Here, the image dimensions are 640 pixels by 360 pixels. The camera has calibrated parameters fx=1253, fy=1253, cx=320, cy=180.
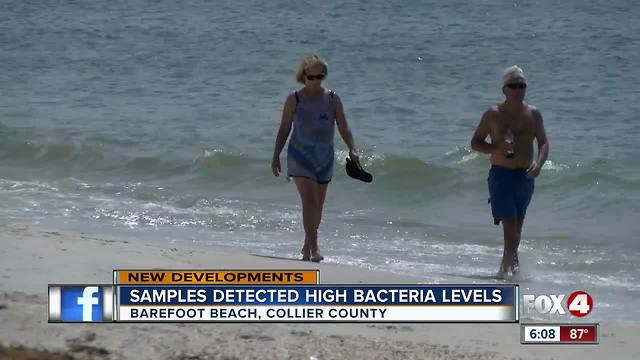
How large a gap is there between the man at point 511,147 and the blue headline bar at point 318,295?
1492 mm

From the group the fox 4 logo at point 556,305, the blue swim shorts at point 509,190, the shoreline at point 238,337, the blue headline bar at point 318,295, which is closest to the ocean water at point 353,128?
the fox 4 logo at point 556,305

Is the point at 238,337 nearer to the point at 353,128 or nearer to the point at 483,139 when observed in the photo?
the point at 483,139

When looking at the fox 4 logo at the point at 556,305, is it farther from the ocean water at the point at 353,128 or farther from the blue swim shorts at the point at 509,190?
the blue swim shorts at the point at 509,190

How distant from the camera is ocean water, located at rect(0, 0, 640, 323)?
33.1ft

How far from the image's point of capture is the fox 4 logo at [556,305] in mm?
6980

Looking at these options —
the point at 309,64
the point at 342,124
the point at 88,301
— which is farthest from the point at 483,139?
the point at 88,301

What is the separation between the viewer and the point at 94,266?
707cm

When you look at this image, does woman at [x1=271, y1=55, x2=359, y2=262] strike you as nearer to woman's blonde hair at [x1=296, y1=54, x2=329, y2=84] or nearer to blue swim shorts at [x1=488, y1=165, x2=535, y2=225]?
woman's blonde hair at [x1=296, y1=54, x2=329, y2=84]

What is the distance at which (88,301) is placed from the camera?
6141 millimetres

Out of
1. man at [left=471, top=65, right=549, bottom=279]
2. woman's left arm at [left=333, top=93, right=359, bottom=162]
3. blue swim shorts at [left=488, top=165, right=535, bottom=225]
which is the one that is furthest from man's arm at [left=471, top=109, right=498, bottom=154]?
woman's left arm at [left=333, top=93, right=359, bottom=162]

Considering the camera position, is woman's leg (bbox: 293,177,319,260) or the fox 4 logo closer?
the fox 4 logo

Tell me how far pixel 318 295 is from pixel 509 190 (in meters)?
2.12

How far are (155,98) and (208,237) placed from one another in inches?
325

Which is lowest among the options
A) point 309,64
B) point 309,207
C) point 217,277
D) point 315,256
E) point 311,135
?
point 217,277
